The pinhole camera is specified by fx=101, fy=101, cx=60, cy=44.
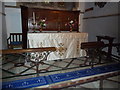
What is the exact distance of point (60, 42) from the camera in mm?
2975

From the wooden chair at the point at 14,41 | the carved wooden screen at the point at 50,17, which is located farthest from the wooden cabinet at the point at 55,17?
the wooden chair at the point at 14,41

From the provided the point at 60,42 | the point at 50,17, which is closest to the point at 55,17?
the point at 50,17

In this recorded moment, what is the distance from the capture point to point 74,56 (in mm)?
3230

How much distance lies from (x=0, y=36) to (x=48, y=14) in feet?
5.41

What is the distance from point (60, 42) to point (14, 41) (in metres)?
2.01

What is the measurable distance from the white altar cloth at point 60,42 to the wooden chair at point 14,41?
1011 millimetres

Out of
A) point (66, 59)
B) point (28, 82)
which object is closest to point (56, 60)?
point (66, 59)

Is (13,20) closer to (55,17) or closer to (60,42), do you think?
(55,17)

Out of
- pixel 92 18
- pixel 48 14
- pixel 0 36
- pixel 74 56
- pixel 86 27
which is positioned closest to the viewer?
pixel 0 36

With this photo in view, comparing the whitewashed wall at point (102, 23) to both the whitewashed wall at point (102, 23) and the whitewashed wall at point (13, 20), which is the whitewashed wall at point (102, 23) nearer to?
the whitewashed wall at point (102, 23)

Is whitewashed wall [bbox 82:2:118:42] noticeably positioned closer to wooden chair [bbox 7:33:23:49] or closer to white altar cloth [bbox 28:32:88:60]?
white altar cloth [bbox 28:32:88:60]

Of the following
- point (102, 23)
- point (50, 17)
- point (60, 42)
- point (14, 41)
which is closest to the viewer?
point (60, 42)

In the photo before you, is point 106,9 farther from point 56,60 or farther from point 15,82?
point 15,82

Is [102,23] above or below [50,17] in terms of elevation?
below
